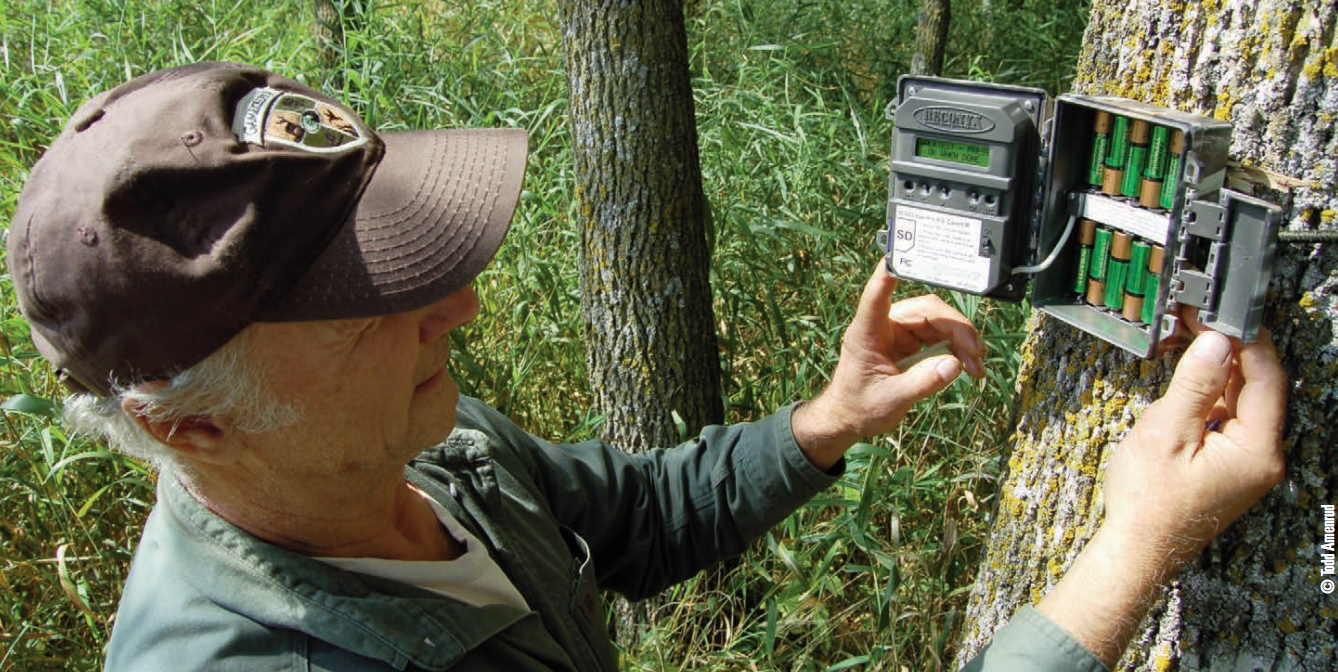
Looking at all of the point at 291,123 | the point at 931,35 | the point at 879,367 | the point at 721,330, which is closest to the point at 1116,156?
the point at 879,367

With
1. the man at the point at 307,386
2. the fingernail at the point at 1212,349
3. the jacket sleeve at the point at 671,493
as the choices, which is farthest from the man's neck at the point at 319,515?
the fingernail at the point at 1212,349

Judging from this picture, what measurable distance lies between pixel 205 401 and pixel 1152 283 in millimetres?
1117

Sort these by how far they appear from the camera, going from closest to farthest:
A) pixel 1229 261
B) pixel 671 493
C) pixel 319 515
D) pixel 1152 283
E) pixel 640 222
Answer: pixel 1229 261 < pixel 1152 283 < pixel 319 515 < pixel 671 493 < pixel 640 222

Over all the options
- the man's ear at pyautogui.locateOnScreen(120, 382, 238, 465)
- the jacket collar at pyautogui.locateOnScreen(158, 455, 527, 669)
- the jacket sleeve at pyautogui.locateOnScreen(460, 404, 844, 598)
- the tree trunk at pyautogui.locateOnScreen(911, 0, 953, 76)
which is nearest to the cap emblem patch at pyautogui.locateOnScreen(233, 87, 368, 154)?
the man's ear at pyautogui.locateOnScreen(120, 382, 238, 465)

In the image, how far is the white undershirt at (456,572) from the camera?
1419mm

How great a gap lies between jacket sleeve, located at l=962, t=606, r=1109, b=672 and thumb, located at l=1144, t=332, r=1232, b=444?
27 centimetres

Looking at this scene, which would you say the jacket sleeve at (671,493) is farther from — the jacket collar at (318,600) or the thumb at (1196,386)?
the thumb at (1196,386)

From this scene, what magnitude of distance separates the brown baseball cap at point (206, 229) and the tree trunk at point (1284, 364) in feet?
2.76

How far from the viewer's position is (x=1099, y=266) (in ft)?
4.53

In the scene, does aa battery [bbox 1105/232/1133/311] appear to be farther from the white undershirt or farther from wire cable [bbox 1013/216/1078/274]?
the white undershirt

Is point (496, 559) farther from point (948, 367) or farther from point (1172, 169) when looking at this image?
point (1172, 169)

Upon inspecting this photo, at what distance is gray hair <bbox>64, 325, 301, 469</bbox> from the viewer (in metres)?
1.25

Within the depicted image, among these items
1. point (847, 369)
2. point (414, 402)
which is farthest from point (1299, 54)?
point (414, 402)

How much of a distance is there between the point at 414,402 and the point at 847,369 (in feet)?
2.26
